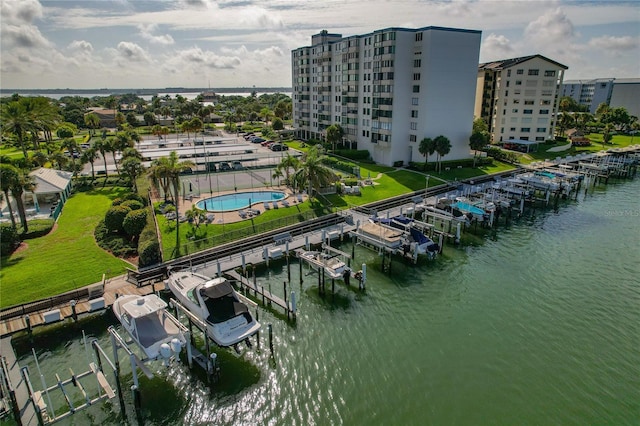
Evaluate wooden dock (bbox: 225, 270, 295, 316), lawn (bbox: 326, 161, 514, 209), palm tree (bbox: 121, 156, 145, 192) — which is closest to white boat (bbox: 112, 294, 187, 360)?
wooden dock (bbox: 225, 270, 295, 316)

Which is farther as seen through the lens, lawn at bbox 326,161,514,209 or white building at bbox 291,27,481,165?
white building at bbox 291,27,481,165

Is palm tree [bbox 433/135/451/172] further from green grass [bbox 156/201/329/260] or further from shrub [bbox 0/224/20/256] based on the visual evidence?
shrub [bbox 0/224/20/256]

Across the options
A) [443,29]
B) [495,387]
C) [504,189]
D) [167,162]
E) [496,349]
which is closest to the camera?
[495,387]

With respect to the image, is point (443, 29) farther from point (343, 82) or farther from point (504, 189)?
point (504, 189)

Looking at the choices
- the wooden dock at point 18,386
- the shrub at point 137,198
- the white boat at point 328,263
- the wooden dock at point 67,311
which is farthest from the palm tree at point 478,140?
the wooden dock at point 18,386

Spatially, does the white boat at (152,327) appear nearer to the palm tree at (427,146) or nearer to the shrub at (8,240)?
the shrub at (8,240)

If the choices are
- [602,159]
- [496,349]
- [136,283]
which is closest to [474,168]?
[602,159]

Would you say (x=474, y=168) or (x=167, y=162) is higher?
(x=167, y=162)
